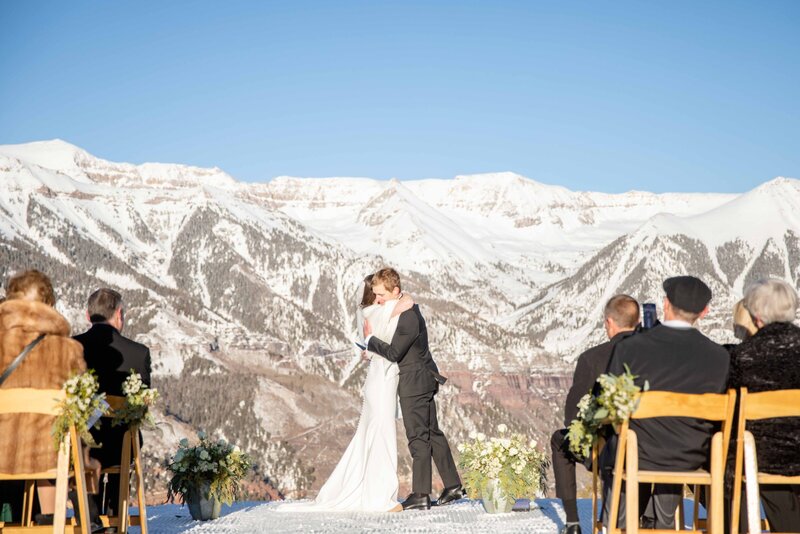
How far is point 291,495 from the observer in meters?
125

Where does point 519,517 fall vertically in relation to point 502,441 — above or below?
below

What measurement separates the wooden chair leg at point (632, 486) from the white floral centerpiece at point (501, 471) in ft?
13.5

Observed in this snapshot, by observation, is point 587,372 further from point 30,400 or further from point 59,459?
point 30,400

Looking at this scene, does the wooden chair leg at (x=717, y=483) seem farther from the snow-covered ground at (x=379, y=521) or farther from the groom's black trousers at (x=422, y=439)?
the groom's black trousers at (x=422, y=439)

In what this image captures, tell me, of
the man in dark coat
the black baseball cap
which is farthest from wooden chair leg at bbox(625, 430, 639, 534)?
the man in dark coat

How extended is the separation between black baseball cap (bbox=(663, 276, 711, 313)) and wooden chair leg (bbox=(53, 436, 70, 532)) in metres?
4.30

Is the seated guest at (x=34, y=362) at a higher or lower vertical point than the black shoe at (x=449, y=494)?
higher

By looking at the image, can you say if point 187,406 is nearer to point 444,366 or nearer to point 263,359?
point 263,359

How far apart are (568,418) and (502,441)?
2433 mm

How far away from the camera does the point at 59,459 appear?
664 centimetres

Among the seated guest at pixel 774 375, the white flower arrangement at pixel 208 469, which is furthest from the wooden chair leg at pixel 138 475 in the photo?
the seated guest at pixel 774 375

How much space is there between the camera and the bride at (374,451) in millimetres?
10883

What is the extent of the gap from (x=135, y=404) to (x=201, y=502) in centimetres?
281

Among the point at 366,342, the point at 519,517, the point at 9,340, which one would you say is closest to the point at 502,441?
the point at 519,517
